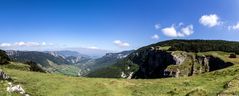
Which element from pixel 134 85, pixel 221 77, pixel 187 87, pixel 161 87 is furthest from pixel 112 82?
pixel 221 77

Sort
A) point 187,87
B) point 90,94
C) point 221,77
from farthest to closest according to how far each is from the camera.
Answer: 1. point 221,77
2. point 187,87
3. point 90,94

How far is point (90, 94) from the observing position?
39.5m

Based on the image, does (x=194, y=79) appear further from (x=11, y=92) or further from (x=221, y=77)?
(x=11, y=92)

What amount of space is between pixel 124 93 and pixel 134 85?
5.15m

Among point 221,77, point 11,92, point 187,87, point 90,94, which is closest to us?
point 11,92

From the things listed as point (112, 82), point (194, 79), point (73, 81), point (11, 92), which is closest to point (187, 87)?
point (194, 79)

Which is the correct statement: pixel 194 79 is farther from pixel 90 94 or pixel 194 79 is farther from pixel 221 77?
→ pixel 90 94

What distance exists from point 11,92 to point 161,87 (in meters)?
19.6

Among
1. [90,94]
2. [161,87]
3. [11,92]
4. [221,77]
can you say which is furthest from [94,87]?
[221,77]

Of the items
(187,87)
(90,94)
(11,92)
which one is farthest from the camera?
(187,87)

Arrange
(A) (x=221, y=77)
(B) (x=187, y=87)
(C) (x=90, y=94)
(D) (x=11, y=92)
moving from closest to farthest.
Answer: (D) (x=11, y=92), (C) (x=90, y=94), (B) (x=187, y=87), (A) (x=221, y=77)

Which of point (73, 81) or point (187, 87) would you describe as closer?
point (187, 87)

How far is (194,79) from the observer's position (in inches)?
1889

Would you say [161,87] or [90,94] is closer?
[90,94]
